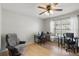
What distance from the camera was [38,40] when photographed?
167cm

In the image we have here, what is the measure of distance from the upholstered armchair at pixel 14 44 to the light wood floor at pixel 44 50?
93mm

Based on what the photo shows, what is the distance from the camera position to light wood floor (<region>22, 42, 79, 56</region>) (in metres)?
1.59

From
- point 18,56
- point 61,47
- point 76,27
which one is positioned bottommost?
point 18,56

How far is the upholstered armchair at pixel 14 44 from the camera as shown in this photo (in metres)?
1.57

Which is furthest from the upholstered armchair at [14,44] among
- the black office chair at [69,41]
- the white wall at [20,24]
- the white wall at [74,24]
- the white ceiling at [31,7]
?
the white wall at [74,24]

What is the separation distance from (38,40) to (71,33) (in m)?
0.61

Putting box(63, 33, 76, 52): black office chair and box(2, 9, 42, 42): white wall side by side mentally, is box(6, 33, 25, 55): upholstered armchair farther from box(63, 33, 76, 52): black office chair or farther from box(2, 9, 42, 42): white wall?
box(63, 33, 76, 52): black office chair

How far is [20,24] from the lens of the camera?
5.36 ft

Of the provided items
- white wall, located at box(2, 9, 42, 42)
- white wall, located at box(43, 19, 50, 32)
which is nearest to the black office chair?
white wall, located at box(43, 19, 50, 32)

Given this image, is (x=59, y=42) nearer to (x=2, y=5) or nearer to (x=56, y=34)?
(x=56, y=34)

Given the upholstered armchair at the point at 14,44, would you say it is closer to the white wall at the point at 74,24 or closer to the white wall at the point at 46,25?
the white wall at the point at 46,25

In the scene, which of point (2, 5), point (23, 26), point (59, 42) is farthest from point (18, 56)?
point (2, 5)

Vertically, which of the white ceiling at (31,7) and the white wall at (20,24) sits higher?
the white ceiling at (31,7)

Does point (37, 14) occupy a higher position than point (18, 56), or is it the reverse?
point (37, 14)
